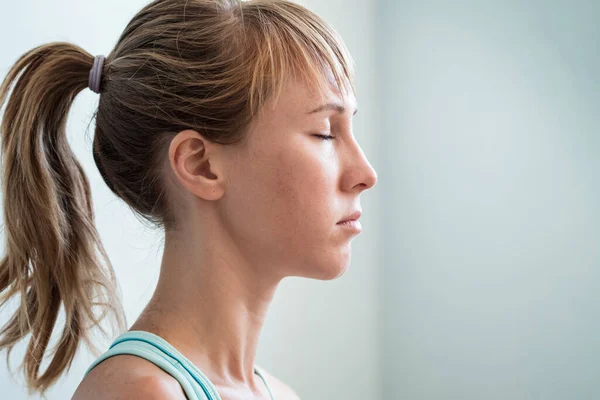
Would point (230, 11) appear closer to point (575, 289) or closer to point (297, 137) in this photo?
point (297, 137)

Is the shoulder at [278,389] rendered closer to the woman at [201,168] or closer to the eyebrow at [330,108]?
the woman at [201,168]

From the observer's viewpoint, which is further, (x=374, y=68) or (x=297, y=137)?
(x=374, y=68)

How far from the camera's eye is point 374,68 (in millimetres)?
2139

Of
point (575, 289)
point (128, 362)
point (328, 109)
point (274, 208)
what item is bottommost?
point (575, 289)

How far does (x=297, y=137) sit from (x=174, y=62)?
0.17 m

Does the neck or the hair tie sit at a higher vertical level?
the hair tie

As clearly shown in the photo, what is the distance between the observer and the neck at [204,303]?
861 millimetres

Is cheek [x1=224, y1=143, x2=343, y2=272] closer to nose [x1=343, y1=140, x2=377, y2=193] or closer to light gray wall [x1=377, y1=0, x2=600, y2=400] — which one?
nose [x1=343, y1=140, x2=377, y2=193]

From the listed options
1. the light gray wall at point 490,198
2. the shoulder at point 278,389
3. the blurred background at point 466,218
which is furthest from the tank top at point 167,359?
the light gray wall at point 490,198

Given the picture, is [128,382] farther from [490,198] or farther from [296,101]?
[490,198]

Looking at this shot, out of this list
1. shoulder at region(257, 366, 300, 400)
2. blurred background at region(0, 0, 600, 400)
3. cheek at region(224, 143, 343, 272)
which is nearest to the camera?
cheek at region(224, 143, 343, 272)

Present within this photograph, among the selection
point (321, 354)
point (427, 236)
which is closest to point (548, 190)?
point (427, 236)

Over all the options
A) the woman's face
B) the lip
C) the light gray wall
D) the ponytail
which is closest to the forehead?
the woman's face

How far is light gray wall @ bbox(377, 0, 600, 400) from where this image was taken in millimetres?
1910
